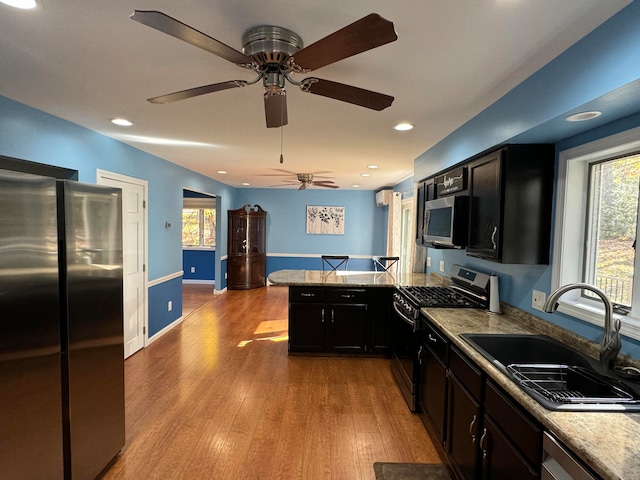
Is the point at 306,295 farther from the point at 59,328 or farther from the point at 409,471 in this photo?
the point at 59,328

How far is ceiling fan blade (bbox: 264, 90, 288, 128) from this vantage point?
5.44ft

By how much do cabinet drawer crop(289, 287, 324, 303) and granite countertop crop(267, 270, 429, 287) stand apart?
0.10m

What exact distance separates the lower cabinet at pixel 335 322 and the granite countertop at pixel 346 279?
9 centimetres

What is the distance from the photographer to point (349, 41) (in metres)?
1.16

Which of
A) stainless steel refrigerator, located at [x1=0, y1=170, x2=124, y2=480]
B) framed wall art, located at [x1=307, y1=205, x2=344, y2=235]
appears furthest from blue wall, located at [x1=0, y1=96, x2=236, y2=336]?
framed wall art, located at [x1=307, y1=205, x2=344, y2=235]

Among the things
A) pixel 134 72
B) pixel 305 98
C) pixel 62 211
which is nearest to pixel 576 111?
pixel 305 98

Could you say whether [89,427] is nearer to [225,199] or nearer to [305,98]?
[305,98]

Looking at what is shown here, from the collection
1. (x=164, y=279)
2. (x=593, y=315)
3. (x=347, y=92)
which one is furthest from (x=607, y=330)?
(x=164, y=279)

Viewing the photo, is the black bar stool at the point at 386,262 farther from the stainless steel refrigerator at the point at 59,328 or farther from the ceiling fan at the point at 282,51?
the stainless steel refrigerator at the point at 59,328

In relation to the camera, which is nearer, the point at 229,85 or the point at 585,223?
the point at 229,85

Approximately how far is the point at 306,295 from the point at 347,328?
604 millimetres

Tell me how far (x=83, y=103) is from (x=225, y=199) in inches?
196

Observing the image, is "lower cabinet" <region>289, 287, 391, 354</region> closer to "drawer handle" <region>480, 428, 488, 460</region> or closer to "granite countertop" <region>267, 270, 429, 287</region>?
"granite countertop" <region>267, 270, 429, 287</region>

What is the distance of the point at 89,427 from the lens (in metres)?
1.88
